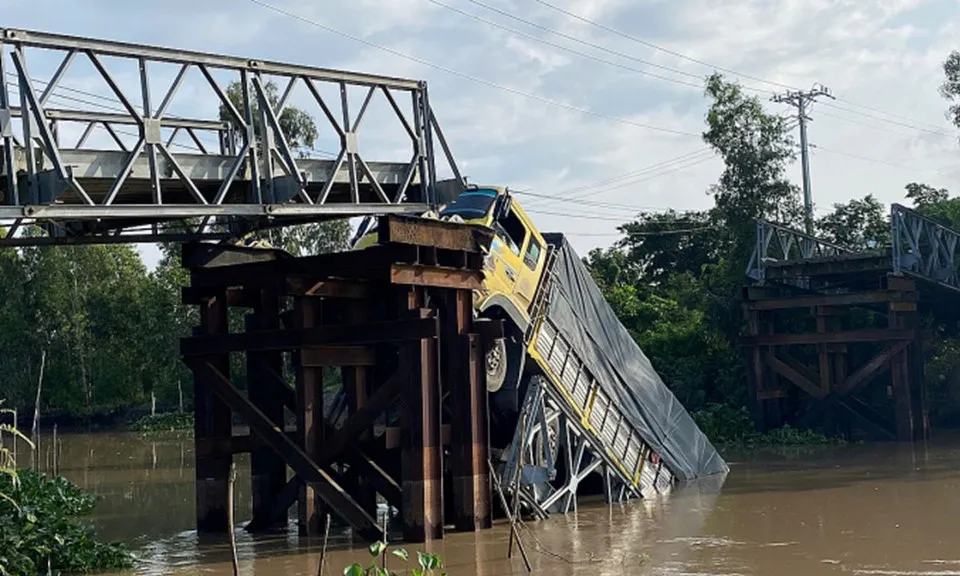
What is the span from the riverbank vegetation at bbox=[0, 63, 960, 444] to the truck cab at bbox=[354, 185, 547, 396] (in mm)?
17001

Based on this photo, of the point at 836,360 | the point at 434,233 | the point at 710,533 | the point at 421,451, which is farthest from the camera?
the point at 836,360

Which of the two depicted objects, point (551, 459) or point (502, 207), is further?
point (502, 207)

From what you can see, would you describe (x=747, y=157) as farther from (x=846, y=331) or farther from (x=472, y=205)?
(x=472, y=205)

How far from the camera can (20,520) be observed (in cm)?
1252

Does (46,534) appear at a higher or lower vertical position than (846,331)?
lower

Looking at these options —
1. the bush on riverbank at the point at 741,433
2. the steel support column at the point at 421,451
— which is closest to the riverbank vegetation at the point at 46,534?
the steel support column at the point at 421,451

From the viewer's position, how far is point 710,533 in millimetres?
16125

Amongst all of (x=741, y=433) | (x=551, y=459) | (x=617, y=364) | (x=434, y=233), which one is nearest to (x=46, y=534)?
(x=434, y=233)

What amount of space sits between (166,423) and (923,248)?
30771 millimetres

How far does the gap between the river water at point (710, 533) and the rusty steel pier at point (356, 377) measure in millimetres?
606

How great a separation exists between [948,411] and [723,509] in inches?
757

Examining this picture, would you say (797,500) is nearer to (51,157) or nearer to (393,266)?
(393,266)

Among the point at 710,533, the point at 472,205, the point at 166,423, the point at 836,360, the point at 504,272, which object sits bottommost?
the point at 710,533

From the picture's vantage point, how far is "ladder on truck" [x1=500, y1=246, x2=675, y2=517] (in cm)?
1736
